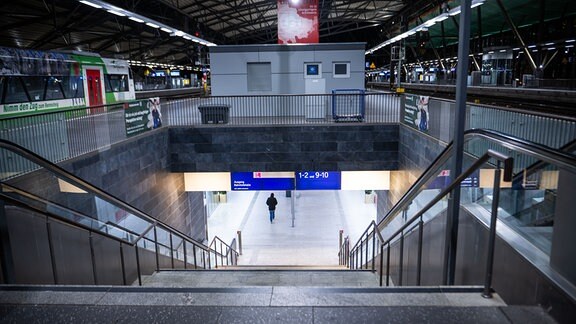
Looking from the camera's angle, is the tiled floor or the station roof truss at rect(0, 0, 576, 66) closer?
the tiled floor

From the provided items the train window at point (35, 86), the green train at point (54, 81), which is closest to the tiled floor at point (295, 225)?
the green train at point (54, 81)

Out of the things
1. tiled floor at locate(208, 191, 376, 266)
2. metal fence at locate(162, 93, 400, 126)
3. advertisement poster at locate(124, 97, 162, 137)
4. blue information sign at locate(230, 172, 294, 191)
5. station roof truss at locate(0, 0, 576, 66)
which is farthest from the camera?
station roof truss at locate(0, 0, 576, 66)

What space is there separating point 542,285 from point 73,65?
19.1 m

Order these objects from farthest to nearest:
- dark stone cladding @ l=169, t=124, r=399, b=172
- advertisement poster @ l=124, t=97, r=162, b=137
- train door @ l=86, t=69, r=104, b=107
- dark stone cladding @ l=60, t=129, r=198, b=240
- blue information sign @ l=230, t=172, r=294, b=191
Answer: train door @ l=86, t=69, r=104, b=107, blue information sign @ l=230, t=172, r=294, b=191, dark stone cladding @ l=169, t=124, r=399, b=172, advertisement poster @ l=124, t=97, r=162, b=137, dark stone cladding @ l=60, t=129, r=198, b=240

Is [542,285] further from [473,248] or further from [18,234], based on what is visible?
[18,234]

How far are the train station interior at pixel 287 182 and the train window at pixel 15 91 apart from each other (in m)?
0.06

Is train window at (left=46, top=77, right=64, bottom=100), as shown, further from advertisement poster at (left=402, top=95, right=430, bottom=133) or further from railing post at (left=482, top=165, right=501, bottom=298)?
railing post at (left=482, top=165, right=501, bottom=298)

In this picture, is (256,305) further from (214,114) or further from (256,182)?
(214,114)

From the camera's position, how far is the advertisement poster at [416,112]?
1107 cm

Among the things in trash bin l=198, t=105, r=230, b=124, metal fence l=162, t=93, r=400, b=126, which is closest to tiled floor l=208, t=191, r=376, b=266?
metal fence l=162, t=93, r=400, b=126

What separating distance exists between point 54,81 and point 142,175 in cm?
749

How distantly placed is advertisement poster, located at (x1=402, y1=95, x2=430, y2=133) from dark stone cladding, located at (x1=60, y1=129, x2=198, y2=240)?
771cm

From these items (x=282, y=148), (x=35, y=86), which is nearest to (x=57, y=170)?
(x=282, y=148)

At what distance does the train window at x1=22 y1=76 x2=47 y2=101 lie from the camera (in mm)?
15280
